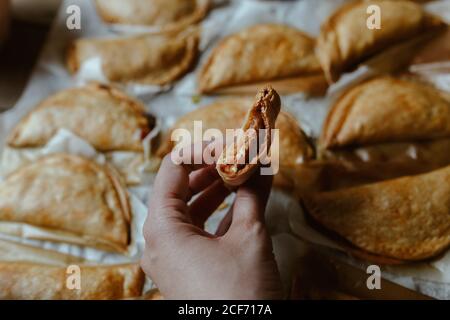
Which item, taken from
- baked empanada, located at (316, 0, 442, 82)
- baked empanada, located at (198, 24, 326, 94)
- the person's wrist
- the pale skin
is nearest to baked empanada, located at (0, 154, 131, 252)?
the pale skin

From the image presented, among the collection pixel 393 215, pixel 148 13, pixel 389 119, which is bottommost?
pixel 393 215

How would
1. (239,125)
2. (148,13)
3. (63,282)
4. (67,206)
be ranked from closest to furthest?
1. (63,282)
2. (67,206)
3. (239,125)
4. (148,13)

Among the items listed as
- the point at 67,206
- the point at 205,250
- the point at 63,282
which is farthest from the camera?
the point at 67,206

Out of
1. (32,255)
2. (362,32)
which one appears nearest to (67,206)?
(32,255)

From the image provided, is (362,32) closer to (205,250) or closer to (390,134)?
(390,134)

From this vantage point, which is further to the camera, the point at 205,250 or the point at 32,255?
the point at 32,255

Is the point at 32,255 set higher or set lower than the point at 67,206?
lower

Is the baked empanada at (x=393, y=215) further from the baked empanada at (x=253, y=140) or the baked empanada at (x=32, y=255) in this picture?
the baked empanada at (x=32, y=255)
